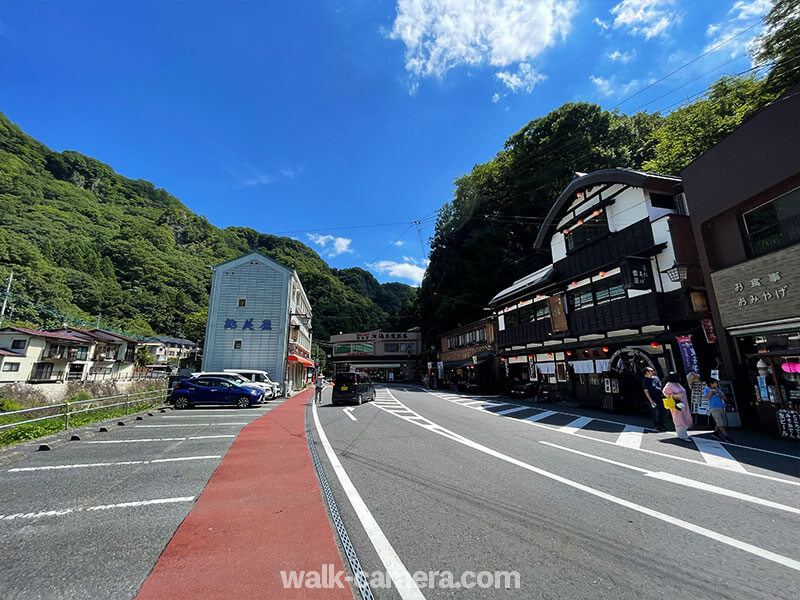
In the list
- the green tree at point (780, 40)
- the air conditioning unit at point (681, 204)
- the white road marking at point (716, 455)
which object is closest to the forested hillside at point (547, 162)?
the green tree at point (780, 40)

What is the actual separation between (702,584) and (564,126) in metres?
35.2

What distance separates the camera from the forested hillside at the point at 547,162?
1644cm

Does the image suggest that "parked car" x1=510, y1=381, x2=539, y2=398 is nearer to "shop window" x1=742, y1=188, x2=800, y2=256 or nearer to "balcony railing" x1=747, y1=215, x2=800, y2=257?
"balcony railing" x1=747, y1=215, x2=800, y2=257

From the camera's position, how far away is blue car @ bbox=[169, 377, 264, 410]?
15.7 meters

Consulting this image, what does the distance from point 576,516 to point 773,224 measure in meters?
12.1

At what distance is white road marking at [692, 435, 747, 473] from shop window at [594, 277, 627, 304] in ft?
26.2

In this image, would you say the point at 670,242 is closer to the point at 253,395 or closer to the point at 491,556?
the point at 491,556

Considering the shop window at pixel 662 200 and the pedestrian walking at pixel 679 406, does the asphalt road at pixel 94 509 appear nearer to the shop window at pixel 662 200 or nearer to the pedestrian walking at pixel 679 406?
the pedestrian walking at pixel 679 406

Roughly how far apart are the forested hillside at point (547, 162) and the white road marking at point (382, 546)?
2109 cm

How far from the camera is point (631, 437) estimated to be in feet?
29.1

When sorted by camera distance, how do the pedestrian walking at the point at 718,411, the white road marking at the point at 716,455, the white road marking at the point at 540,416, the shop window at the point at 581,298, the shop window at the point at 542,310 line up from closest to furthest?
the white road marking at the point at 716,455 < the pedestrian walking at the point at 718,411 < the white road marking at the point at 540,416 < the shop window at the point at 581,298 < the shop window at the point at 542,310

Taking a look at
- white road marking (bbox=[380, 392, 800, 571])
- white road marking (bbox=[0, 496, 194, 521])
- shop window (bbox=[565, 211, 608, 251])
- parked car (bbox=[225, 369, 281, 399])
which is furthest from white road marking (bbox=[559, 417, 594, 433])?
parked car (bbox=[225, 369, 281, 399])

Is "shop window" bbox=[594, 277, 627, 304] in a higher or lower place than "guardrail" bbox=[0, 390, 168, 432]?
higher

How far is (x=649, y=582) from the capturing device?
8.78ft
